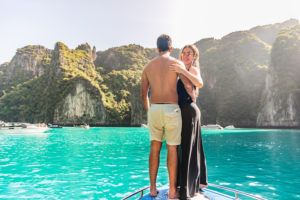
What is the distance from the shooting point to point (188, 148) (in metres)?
3.29

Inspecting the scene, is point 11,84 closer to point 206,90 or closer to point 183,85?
point 206,90

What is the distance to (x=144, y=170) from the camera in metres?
11.3

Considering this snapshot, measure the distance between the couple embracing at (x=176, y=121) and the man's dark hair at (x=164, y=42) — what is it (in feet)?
0.11

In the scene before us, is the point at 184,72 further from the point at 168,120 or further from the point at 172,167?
the point at 172,167

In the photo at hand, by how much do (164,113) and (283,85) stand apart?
8810 cm

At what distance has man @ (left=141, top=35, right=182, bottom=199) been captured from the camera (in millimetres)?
3213

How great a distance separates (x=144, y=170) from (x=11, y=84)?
165 metres

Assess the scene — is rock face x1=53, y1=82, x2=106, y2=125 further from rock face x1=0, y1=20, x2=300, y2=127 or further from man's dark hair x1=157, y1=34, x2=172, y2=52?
man's dark hair x1=157, y1=34, x2=172, y2=52

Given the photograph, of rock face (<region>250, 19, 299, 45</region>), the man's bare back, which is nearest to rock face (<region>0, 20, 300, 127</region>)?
rock face (<region>250, 19, 299, 45</region>)

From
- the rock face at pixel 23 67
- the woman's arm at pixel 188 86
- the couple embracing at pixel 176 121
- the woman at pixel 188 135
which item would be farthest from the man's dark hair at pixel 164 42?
the rock face at pixel 23 67

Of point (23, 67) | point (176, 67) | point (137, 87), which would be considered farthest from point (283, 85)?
point (23, 67)

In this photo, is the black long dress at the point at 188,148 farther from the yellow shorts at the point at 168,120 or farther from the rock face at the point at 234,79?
the rock face at the point at 234,79

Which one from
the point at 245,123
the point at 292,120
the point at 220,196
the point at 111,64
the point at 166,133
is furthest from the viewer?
the point at 111,64

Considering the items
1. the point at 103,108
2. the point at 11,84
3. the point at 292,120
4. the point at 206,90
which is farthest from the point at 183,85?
the point at 11,84
